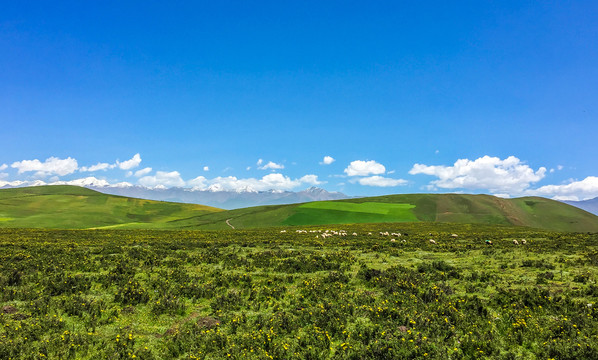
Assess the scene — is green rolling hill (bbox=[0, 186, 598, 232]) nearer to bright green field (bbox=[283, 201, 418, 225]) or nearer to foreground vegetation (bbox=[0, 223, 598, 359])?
bright green field (bbox=[283, 201, 418, 225])

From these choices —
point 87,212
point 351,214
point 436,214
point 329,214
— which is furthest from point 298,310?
point 87,212

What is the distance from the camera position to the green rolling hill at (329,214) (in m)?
102

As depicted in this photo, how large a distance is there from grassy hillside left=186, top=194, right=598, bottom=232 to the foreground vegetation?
80.0 metres

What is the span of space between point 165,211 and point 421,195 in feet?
479

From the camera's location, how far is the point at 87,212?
5025 inches

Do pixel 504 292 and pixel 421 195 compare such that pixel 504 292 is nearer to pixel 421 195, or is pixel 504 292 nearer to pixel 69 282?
pixel 69 282

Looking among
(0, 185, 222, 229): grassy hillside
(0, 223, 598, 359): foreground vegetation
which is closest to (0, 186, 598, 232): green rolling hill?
(0, 185, 222, 229): grassy hillside

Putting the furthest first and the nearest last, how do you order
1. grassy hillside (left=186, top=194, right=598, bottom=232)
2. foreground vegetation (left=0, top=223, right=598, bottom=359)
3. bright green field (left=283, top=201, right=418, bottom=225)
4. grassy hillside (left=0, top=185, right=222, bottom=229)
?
grassy hillside (left=186, top=194, right=598, bottom=232) < bright green field (left=283, top=201, right=418, bottom=225) < grassy hillside (left=0, top=185, right=222, bottom=229) < foreground vegetation (left=0, top=223, right=598, bottom=359)

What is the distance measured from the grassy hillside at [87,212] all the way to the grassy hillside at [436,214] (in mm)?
32204

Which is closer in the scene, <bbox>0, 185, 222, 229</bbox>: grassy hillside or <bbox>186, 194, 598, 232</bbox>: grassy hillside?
<bbox>0, 185, 222, 229</bbox>: grassy hillside

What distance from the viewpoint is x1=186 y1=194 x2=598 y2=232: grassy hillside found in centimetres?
10438

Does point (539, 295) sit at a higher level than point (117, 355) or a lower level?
higher

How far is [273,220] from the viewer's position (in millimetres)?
105812

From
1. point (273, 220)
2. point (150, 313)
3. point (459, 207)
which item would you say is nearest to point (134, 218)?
point (273, 220)
